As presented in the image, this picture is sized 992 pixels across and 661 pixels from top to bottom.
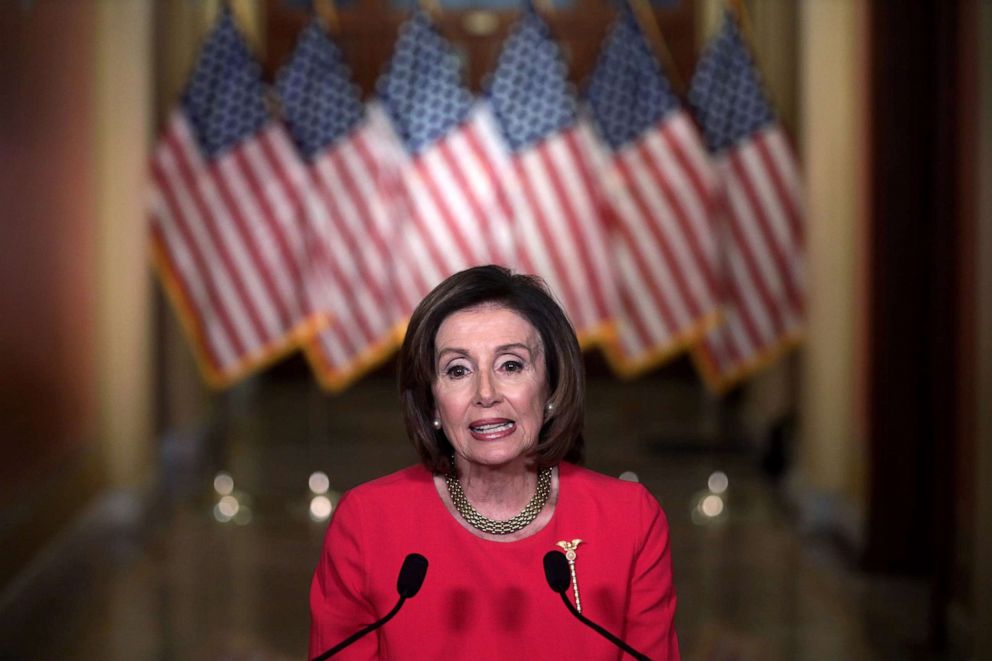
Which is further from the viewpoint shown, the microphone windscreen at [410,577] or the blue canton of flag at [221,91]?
the blue canton of flag at [221,91]

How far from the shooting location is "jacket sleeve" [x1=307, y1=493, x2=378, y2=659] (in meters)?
1.83

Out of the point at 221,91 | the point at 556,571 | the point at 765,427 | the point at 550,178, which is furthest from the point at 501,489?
the point at 765,427

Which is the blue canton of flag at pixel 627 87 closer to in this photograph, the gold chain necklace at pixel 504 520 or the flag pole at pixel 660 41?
the flag pole at pixel 660 41

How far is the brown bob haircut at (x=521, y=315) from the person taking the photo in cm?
184

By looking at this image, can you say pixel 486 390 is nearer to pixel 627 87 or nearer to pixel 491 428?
pixel 491 428

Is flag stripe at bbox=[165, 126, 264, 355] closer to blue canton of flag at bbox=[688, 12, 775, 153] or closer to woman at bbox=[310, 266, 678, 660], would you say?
blue canton of flag at bbox=[688, 12, 775, 153]

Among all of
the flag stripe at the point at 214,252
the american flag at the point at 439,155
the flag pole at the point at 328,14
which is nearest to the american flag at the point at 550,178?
the american flag at the point at 439,155

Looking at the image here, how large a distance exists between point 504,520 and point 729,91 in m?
5.56

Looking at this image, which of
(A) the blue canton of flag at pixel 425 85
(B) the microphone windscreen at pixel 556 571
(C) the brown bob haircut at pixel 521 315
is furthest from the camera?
(A) the blue canton of flag at pixel 425 85

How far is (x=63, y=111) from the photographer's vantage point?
5824 mm

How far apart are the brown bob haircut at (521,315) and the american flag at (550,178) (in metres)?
5.12

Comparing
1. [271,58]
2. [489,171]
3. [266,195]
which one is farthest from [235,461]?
[271,58]

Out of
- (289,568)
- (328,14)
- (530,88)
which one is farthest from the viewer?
(328,14)

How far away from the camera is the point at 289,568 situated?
5844 millimetres
